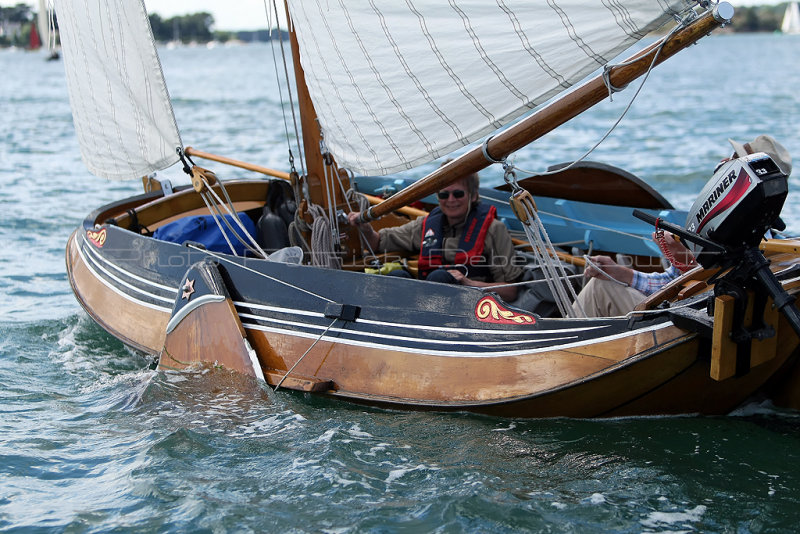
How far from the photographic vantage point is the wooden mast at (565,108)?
3.54 meters

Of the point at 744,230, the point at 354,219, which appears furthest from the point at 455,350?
the point at 354,219

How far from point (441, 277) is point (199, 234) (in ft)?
6.34

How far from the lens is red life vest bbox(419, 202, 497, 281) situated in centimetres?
519

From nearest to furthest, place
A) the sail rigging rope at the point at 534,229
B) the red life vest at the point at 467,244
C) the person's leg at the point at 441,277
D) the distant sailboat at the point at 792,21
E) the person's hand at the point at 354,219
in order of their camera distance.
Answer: the sail rigging rope at the point at 534,229 → the person's leg at the point at 441,277 → the red life vest at the point at 467,244 → the person's hand at the point at 354,219 → the distant sailboat at the point at 792,21

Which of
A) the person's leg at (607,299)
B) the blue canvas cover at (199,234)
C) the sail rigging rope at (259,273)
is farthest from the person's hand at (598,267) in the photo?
the blue canvas cover at (199,234)

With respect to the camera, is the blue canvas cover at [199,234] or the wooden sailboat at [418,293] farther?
the blue canvas cover at [199,234]

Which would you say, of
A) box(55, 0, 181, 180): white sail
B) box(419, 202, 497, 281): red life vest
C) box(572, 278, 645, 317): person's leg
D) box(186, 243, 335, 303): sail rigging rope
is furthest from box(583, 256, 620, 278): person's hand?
box(55, 0, 181, 180): white sail

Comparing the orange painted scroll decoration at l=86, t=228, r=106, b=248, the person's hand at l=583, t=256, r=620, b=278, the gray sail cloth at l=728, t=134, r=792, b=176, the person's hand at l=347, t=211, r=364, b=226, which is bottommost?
the orange painted scroll decoration at l=86, t=228, r=106, b=248

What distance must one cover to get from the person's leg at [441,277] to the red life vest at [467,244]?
0.70ft

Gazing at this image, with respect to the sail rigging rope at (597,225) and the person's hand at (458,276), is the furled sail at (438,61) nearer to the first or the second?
the person's hand at (458,276)

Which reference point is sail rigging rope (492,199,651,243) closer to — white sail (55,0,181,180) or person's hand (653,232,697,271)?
person's hand (653,232,697,271)

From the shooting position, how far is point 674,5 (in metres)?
3.51

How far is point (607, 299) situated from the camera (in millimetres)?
4594

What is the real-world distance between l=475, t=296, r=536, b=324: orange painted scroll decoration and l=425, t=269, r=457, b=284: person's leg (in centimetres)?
67
